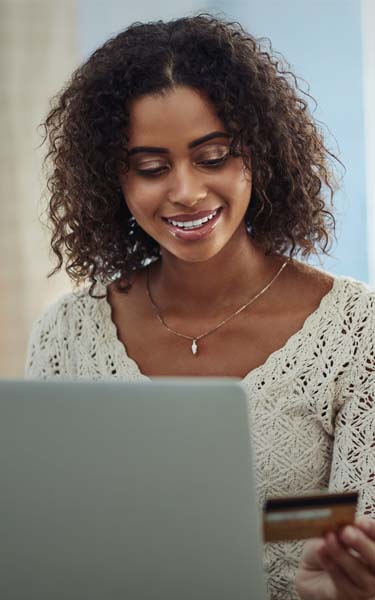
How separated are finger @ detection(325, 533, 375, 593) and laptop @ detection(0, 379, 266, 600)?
16 centimetres

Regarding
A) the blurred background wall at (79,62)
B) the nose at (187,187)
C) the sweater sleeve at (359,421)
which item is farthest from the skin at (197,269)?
the blurred background wall at (79,62)

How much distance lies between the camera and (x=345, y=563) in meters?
1.15

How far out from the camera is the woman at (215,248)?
1.70 meters

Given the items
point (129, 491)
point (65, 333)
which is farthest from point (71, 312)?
point (129, 491)

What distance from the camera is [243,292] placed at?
188cm

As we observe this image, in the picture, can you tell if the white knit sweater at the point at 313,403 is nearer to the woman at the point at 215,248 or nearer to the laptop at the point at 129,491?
the woman at the point at 215,248

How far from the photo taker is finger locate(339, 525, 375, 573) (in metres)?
1.11

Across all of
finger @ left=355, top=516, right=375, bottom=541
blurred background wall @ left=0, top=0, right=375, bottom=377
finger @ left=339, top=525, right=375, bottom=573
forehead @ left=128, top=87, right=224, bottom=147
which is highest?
blurred background wall @ left=0, top=0, right=375, bottom=377

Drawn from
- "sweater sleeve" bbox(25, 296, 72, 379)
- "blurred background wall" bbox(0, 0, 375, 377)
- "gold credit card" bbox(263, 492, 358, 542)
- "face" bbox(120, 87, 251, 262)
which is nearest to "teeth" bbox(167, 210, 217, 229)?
"face" bbox(120, 87, 251, 262)

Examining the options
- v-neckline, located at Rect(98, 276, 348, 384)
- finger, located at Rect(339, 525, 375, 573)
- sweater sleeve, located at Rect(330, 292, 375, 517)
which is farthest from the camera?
v-neckline, located at Rect(98, 276, 348, 384)

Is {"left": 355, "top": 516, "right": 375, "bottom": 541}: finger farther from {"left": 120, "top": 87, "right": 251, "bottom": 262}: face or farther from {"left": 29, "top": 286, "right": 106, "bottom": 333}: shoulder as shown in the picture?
{"left": 29, "top": 286, "right": 106, "bottom": 333}: shoulder

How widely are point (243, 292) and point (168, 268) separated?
0.15m

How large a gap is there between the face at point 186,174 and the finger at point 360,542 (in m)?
0.69

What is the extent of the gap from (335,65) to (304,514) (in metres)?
2.39
